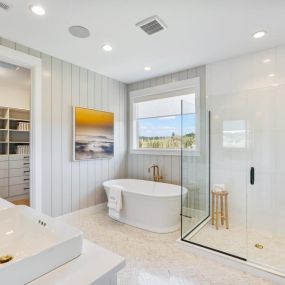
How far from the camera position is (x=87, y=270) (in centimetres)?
79

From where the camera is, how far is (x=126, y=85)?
4316 mm

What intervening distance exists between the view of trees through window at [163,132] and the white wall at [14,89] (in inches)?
108

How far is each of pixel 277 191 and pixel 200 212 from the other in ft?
3.70

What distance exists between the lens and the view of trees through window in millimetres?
3265

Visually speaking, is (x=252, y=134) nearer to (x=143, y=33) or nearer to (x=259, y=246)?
(x=259, y=246)

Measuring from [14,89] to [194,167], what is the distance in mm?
4467

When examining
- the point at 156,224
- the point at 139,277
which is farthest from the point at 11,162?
the point at 139,277

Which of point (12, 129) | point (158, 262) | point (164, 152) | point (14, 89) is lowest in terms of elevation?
point (158, 262)

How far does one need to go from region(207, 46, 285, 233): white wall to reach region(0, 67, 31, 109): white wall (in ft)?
13.1

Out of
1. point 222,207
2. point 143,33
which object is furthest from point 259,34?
point 222,207

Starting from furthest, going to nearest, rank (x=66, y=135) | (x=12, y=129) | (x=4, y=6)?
1. (x=12, y=129)
2. (x=66, y=135)
3. (x=4, y=6)

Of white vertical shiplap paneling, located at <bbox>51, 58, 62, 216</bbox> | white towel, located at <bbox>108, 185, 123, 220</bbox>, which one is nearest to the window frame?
white towel, located at <bbox>108, 185, 123, 220</bbox>

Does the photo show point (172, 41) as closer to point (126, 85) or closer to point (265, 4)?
point (265, 4)

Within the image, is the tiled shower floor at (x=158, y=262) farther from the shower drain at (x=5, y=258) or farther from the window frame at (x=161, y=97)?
the window frame at (x=161, y=97)
